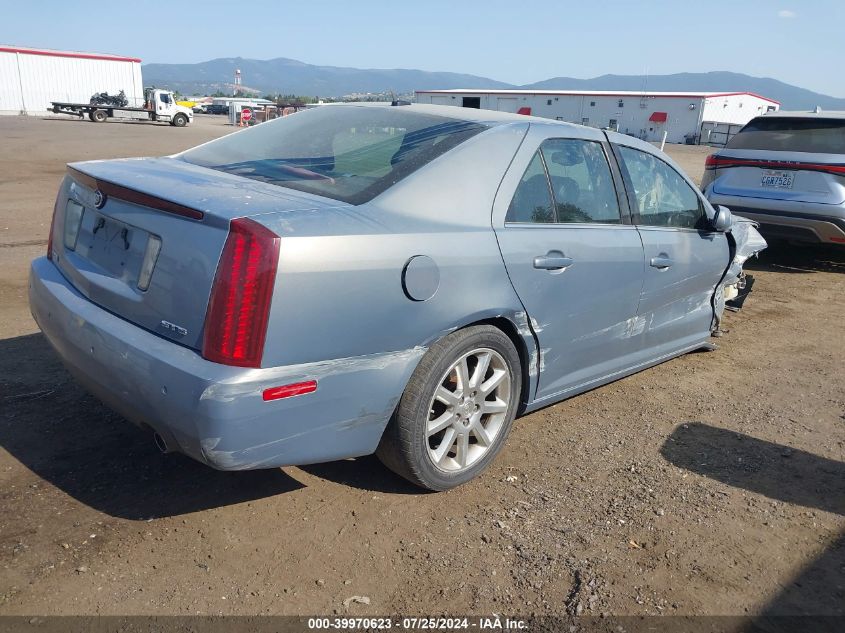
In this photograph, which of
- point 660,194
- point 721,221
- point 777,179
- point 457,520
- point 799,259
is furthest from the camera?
point 799,259

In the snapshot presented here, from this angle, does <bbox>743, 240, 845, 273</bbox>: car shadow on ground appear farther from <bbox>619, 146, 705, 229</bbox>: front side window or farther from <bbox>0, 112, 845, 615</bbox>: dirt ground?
<bbox>0, 112, 845, 615</bbox>: dirt ground

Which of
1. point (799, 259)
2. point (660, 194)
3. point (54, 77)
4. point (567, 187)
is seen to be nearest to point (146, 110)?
point (54, 77)

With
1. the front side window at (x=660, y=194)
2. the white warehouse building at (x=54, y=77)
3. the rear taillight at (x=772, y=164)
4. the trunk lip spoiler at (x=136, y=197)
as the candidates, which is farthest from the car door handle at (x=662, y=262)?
the white warehouse building at (x=54, y=77)

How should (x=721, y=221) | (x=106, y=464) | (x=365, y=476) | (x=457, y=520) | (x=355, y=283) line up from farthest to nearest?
1. (x=721, y=221)
2. (x=365, y=476)
3. (x=106, y=464)
4. (x=457, y=520)
5. (x=355, y=283)

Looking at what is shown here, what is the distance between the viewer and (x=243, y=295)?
2312 mm

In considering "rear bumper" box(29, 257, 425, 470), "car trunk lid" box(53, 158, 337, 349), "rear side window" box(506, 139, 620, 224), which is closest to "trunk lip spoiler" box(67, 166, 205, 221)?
"car trunk lid" box(53, 158, 337, 349)

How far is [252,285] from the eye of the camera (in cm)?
232

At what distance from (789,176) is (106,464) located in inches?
292

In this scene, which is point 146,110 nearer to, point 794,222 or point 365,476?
point 794,222

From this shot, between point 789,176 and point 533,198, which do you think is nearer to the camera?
point 533,198

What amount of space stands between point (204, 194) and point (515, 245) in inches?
53.4

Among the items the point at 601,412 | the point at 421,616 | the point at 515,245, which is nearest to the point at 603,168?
the point at 515,245

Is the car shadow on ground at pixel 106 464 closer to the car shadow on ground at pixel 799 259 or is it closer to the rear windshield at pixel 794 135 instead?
the rear windshield at pixel 794 135

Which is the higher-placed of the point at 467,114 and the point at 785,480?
the point at 467,114
